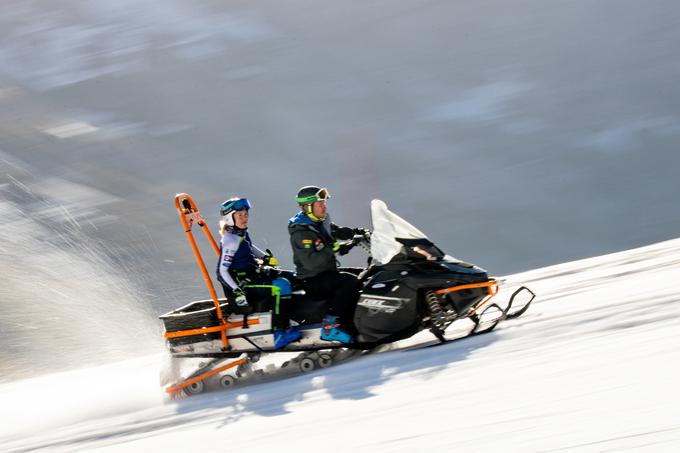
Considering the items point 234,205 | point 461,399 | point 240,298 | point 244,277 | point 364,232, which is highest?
point 234,205

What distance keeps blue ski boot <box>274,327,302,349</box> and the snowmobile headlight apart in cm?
63

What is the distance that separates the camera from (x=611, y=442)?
4.12 metres

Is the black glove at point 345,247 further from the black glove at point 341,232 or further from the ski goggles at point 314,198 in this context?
the ski goggles at point 314,198

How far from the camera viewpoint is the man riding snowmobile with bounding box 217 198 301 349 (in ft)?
22.8

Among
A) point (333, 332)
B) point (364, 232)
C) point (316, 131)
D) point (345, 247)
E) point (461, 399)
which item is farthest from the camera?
point (316, 131)

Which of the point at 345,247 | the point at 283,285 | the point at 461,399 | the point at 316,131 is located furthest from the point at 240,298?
the point at 316,131

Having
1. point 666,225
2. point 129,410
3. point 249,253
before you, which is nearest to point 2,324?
point 129,410

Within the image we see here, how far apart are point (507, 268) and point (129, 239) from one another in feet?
22.8

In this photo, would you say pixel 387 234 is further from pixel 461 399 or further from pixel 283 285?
pixel 461 399

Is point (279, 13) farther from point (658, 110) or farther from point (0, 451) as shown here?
point (0, 451)

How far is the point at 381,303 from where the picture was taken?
6.74 metres

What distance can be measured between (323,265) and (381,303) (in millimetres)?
587

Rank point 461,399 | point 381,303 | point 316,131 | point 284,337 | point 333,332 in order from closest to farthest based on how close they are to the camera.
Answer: point 461,399
point 381,303
point 333,332
point 284,337
point 316,131

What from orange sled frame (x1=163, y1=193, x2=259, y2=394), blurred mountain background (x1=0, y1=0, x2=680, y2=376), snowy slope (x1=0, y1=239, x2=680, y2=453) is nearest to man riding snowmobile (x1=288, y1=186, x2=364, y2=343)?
snowy slope (x1=0, y1=239, x2=680, y2=453)
